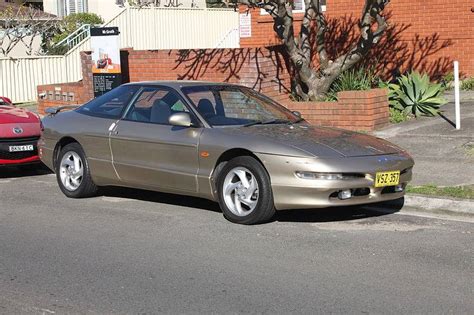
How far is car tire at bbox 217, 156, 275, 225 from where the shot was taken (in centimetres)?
739

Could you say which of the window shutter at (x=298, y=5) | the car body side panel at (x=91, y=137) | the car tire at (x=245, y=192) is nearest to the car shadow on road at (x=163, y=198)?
the car body side panel at (x=91, y=137)

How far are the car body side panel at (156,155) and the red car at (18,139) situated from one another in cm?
271

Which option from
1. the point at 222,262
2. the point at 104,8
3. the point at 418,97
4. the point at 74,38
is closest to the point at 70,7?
the point at 104,8

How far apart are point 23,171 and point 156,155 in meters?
4.37

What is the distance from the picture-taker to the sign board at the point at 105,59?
16.5 metres

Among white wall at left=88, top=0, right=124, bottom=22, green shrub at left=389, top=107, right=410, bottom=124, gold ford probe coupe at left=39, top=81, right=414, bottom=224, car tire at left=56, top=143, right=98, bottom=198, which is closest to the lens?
gold ford probe coupe at left=39, top=81, right=414, bottom=224

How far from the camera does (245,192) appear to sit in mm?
7574

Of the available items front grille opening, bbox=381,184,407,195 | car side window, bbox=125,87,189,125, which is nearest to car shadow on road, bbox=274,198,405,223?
front grille opening, bbox=381,184,407,195

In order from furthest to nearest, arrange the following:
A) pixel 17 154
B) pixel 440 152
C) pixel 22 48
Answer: pixel 22 48 → pixel 17 154 → pixel 440 152

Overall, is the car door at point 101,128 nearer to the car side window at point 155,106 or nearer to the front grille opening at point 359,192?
the car side window at point 155,106

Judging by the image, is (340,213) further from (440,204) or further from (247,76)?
(247,76)

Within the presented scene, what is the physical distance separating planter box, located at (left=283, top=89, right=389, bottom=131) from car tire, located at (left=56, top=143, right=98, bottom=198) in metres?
4.96

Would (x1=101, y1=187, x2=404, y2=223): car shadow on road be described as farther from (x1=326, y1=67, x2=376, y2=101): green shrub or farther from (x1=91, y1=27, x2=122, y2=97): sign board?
(x1=91, y1=27, x2=122, y2=97): sign board

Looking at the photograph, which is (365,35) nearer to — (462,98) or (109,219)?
(462,98)
